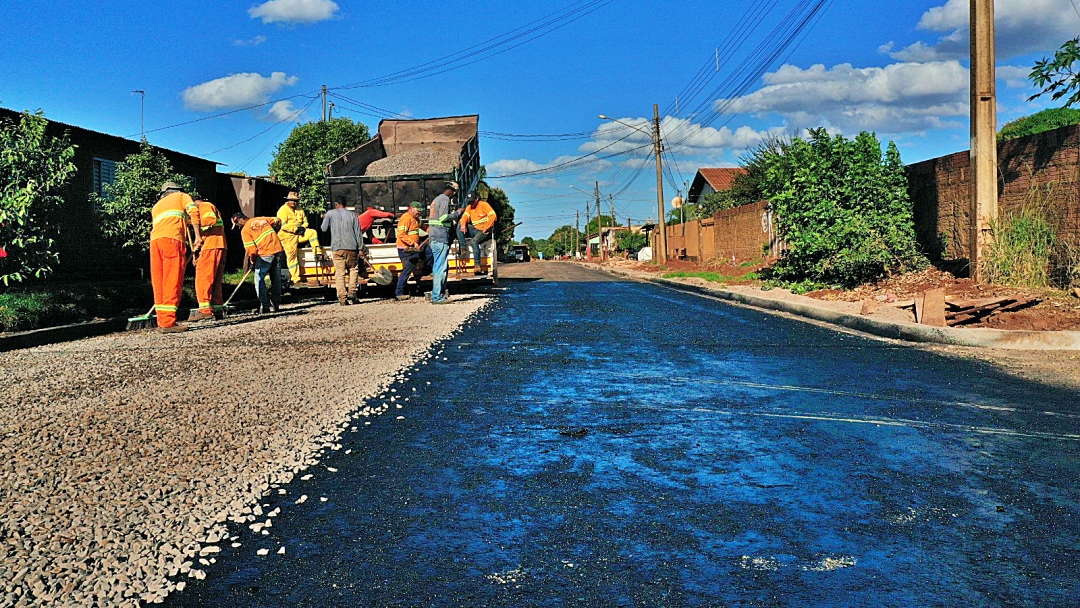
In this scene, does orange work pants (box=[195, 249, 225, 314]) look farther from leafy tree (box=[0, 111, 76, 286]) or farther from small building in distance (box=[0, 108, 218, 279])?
small building in distance (box=[0, 108, 218, 279])

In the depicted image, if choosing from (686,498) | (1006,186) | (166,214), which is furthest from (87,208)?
(686,498)

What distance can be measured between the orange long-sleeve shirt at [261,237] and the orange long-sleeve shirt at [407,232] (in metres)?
2.43

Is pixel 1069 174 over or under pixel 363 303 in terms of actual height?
over

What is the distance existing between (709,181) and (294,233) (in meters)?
49.8

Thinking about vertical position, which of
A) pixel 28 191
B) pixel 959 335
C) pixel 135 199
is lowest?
pixel 959 335

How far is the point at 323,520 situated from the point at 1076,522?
114 inches

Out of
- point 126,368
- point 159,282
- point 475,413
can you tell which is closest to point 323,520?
point 475,413

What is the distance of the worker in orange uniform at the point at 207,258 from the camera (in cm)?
1096

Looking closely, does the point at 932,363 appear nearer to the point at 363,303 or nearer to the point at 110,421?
the point at 110,421

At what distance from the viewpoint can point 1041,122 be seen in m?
33.8

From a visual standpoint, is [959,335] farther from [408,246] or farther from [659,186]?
[659,186]

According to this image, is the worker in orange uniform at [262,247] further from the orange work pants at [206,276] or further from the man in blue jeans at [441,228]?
the man in blue jeans at [441,228]

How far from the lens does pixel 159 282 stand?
33.7 feet

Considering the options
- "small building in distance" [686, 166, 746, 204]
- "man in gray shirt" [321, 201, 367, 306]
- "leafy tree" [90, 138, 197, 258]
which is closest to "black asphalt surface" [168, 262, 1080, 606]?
"man in gray shirt" [321, 201, 367, 306]
